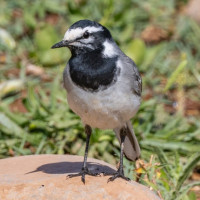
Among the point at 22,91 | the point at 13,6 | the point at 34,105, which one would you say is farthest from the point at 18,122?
the point at 13,6

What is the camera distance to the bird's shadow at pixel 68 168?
4203 mm

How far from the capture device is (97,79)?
391 centimetres

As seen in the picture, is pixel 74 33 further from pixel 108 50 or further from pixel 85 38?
pixel 108 50

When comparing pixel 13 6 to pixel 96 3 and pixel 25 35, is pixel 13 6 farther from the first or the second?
pixel 96 3

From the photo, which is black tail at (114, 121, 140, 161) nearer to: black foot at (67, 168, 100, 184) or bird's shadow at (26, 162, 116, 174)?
bird's shadow at (26, 162, 116, 174)

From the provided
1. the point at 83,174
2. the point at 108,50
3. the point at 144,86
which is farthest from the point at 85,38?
the point at 144,86

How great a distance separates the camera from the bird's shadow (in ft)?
13.8

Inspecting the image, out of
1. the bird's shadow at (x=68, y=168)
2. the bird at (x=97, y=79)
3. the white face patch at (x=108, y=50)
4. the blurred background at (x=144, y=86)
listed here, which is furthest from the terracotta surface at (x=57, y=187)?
the white face patch at (x=108, y=50)

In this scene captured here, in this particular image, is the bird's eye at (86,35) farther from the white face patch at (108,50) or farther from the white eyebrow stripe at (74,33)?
the white face patch at (108,50)

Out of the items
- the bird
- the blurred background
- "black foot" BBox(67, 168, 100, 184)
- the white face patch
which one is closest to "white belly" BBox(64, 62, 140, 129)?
the bird

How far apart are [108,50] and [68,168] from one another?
99cm

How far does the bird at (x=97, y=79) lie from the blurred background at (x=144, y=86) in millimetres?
526

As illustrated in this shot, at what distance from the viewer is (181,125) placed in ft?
20.4

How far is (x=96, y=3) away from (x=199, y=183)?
437 cm
